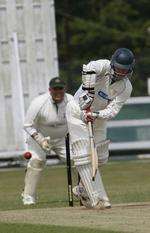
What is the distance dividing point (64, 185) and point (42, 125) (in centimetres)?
509

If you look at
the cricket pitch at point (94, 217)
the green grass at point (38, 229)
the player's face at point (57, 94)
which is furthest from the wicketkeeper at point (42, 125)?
the green grass at point (38, 229)

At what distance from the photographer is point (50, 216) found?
40.9 feet

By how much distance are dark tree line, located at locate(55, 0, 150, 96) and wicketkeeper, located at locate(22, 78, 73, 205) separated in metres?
33.8

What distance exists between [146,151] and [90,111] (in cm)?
1595

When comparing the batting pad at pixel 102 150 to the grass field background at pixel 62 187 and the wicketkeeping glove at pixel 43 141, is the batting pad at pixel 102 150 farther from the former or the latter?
the wicketkeeping glove at pixel 43 141

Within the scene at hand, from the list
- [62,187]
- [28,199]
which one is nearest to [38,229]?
[28,199]

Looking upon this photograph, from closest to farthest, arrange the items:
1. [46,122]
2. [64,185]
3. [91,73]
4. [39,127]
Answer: [91,73], [46,122], [39,127], [64,185]

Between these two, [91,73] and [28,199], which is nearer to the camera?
[91,73]

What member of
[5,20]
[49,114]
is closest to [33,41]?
[5,20]

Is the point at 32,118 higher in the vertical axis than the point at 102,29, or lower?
higher

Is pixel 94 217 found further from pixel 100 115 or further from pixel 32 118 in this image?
pixel 32 118

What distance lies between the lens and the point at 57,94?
15.8 metres

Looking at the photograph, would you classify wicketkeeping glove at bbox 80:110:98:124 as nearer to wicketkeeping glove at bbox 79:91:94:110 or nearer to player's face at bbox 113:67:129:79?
wicketkeeping glove at bbox 79:91:94:110

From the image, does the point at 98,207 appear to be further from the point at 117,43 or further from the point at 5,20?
the point at 117,43
